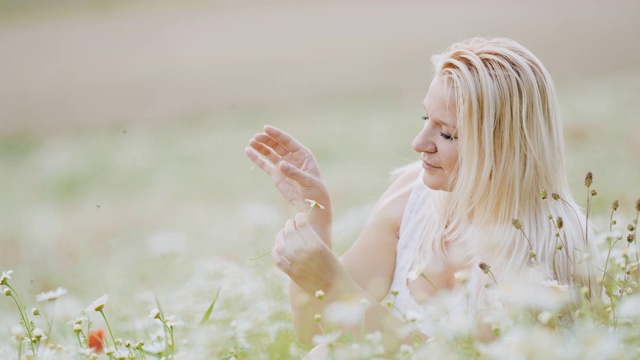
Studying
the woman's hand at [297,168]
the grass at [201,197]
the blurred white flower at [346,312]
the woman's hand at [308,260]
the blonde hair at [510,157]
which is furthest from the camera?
the grass at [201,197]

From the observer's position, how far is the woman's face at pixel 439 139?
2.19 metres

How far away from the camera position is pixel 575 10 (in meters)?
12.5

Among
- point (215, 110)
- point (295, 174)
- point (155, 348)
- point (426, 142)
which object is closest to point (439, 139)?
point (426, 142)

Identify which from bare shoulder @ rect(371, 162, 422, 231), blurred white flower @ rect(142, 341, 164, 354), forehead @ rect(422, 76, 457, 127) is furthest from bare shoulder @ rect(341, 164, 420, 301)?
blurred white flower @ rect(142, 341, 164, 354)

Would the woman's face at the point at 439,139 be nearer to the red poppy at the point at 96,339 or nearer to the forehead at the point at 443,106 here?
the forehead at the point at 443,106

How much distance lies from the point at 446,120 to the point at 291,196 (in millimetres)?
485

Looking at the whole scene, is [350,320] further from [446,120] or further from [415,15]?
[415,15]

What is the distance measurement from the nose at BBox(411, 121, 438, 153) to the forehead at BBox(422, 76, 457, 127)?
37 millimetres

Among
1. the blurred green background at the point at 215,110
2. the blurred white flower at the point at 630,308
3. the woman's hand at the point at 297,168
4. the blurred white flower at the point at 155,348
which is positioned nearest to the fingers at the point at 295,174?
the woman's hand at the point at 297,168

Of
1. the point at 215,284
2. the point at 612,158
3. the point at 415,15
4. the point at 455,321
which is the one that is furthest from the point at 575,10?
the point at 455,321

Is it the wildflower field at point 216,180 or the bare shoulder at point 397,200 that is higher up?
the bare shoulder at point 397,200

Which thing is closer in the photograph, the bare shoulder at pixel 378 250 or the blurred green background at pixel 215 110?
the bare shoulder at pixel 378 250

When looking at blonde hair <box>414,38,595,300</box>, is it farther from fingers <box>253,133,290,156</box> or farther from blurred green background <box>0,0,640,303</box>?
blurred green background <box>0,0,640,303</box>

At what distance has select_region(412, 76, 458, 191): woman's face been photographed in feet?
7.17
